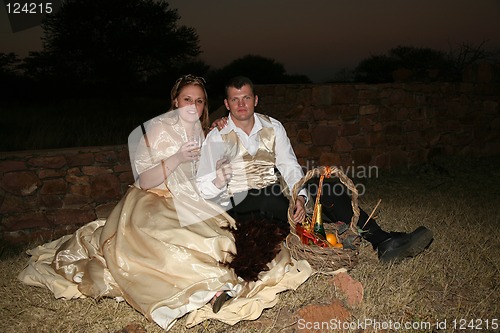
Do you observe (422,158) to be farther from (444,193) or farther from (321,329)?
(321,329)

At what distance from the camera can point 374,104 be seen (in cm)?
705

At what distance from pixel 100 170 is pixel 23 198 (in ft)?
2.88

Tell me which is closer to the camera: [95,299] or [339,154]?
[95,299]

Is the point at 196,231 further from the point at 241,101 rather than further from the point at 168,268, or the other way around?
the point at 241,101

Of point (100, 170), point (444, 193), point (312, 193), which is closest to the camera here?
point (312, 193)

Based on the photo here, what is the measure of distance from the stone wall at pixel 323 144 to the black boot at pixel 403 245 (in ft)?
10.8

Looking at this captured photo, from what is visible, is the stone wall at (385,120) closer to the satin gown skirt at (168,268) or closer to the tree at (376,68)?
the satin gown skirt at (168,268)

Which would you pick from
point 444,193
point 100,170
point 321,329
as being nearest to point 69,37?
point 100,170

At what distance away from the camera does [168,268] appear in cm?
276

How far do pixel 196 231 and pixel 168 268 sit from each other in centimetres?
31

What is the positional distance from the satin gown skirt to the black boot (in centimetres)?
66

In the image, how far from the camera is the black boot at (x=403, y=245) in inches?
127

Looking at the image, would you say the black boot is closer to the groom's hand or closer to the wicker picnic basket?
the wicker picnic basket

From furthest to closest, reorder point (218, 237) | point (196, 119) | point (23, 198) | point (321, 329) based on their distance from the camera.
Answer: point (23, 198) < point (196, 119) < point (218, 237) < point (321, 329)
